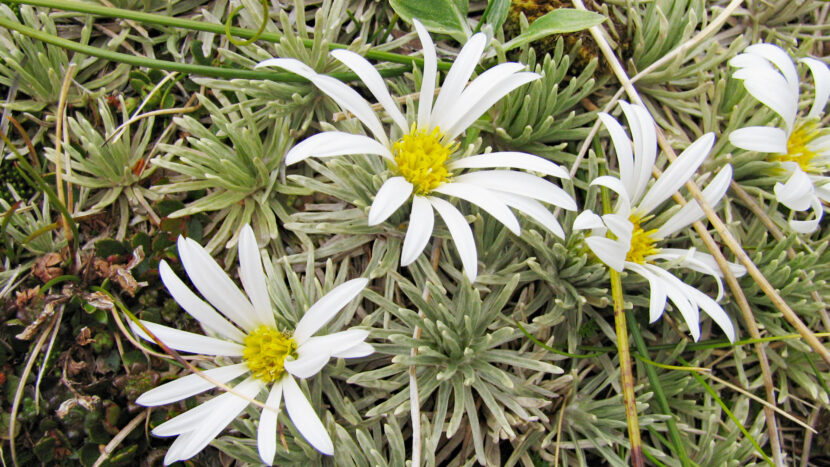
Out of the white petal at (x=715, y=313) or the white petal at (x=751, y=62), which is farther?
the white petal at (x=751, y=62)

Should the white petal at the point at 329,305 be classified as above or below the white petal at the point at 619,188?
below

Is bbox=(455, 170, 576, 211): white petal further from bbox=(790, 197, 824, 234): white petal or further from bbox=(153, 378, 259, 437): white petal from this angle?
bbox=(153, 378, 259, 437): white petal

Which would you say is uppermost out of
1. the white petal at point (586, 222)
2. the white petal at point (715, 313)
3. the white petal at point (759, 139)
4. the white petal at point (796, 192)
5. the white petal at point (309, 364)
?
the white petal at point (759, 139)

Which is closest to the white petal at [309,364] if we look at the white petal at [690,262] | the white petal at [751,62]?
the white petal at [690,262]

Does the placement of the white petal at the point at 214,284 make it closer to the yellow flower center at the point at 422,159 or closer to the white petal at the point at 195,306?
the white petal at the point at 195,306

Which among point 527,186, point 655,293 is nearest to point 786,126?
Answer: point 655,293

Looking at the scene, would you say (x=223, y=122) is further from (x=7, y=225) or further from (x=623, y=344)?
(x=623, y=344)

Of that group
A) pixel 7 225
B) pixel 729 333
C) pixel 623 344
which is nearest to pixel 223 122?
pixel 7 225
